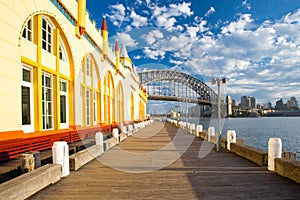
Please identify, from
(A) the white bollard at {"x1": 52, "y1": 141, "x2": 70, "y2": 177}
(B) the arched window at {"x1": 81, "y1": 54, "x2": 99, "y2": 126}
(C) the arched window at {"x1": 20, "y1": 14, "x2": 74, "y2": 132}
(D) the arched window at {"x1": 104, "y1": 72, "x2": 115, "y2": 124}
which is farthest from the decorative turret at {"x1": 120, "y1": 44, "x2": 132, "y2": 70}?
(A) the white bollard at {"x1": 52, "y1": 141, "x2": 70, "y2": 177}

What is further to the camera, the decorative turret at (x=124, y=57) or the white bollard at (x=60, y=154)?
the decorative turret at (x=124, y=57)

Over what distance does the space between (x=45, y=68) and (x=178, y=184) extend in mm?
7528

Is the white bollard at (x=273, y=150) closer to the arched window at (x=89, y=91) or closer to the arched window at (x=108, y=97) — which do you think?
the arched window at (x=89, y=91)

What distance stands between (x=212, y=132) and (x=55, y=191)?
11.9m

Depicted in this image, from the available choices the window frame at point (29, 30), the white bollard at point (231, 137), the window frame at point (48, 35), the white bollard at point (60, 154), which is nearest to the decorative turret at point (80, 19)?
the window frame at point (48, 35)

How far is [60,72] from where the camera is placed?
11477 millimetres

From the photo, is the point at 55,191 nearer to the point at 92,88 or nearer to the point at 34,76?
the point at 34,76

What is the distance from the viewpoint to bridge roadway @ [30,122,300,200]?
17.4ft

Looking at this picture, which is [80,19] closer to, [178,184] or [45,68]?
[45,68]

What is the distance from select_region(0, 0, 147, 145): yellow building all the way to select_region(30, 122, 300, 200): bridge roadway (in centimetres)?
299

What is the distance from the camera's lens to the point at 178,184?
6.12m

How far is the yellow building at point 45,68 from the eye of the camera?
24.6 feet

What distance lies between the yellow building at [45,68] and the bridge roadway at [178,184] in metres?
2.99

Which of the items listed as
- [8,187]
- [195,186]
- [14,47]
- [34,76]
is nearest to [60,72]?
[34,76]
